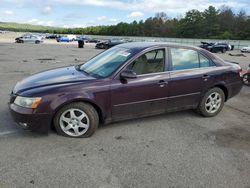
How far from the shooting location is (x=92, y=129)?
13.0ft

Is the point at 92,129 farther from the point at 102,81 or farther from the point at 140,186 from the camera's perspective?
the point at 140,186

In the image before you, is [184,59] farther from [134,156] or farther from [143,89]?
[134,156]

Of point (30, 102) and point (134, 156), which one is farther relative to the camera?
point (30, 102)

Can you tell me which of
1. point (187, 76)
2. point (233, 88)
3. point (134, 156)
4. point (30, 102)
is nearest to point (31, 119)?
point (30, 102)

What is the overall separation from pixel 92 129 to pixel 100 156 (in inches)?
25.9

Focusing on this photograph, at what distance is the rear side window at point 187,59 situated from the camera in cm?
454

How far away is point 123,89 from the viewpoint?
13.1ft

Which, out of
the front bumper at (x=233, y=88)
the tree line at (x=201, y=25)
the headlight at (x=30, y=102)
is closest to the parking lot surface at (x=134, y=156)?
the headlight at (x=30, y=102)

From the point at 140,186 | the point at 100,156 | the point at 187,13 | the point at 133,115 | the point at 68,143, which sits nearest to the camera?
the point at 140,186

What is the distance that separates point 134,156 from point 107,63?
1.80 metres

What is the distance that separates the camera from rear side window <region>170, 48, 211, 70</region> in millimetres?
4543

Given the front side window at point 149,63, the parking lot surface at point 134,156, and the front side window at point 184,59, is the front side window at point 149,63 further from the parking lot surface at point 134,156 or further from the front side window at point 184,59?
the parking lot surface at point 134,156

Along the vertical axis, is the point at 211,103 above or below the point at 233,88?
below

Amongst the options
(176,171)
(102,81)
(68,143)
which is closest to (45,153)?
(68,143)
